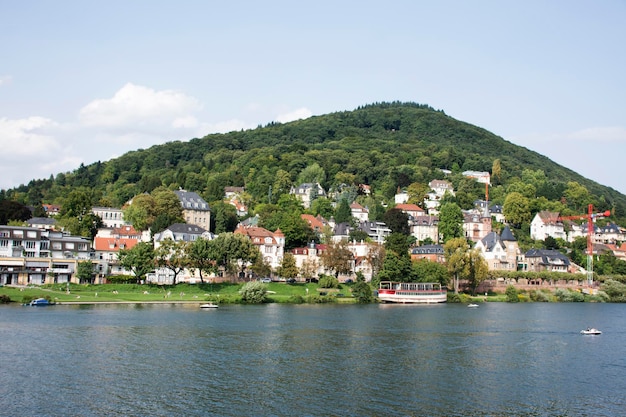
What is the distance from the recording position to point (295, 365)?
4569 cm

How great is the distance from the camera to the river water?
35562 mm

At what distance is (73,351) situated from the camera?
47.6 m

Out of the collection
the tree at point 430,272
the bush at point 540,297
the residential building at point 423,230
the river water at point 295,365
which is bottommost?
the river water at point 295,365

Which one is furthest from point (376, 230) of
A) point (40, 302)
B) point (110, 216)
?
point (40, 302)

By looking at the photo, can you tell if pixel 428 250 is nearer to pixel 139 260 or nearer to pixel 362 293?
pixel 362 293

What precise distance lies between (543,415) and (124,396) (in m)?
21.8

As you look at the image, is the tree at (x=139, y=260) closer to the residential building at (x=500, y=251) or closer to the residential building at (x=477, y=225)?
the residential building at (x=500, y=251)

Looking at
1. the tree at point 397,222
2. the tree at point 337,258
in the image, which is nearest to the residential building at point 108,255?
the tree at point 337,258

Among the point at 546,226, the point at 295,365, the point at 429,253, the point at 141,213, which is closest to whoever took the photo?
the point at 295,365

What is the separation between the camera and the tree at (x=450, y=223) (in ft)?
467

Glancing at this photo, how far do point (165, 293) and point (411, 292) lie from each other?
35164 millimetres

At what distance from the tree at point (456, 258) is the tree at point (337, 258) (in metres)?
16.3

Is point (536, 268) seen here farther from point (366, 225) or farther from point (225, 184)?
point (225, 184)

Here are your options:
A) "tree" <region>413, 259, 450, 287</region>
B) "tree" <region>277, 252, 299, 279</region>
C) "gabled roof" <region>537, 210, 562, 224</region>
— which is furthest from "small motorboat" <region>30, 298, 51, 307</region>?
"gabled roof" <region>537, 210, 562, 224</region>
